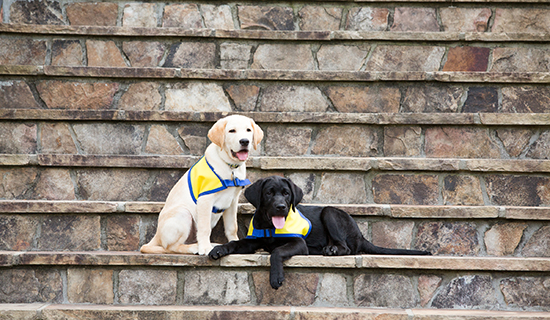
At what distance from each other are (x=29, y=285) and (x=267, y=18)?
3.17 m

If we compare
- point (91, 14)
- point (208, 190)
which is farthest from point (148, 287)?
point (91, 14)

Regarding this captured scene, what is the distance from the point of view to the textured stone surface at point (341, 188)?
400 centimetres

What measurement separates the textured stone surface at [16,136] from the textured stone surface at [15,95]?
0.26 metres

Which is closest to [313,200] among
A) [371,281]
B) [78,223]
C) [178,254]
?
[371,281]

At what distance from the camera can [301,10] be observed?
4785mm

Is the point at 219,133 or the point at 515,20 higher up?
the point at 515,20

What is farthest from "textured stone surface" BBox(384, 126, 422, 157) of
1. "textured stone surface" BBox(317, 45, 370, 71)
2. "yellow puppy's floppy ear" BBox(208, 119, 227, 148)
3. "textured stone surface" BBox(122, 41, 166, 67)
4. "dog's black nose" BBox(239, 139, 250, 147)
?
"textured stone surface" BBox(122, 41, 166, 67)

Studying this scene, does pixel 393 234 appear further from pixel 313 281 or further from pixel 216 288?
pixel 216 288

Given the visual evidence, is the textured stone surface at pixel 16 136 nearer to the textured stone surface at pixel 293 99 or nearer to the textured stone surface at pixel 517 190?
the textured stone surface at pixel 293 99

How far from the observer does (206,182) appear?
3.38 m

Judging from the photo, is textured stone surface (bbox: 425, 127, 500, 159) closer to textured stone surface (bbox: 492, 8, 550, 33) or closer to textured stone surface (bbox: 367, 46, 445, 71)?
textured stone surface (bbox: 367, 46, 445, 71)

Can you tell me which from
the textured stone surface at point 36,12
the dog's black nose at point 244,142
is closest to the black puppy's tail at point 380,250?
the dog's black nose at point 244,142

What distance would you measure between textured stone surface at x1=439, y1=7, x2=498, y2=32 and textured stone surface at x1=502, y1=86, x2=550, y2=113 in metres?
0.81

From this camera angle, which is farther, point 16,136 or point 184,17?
point 184,17
